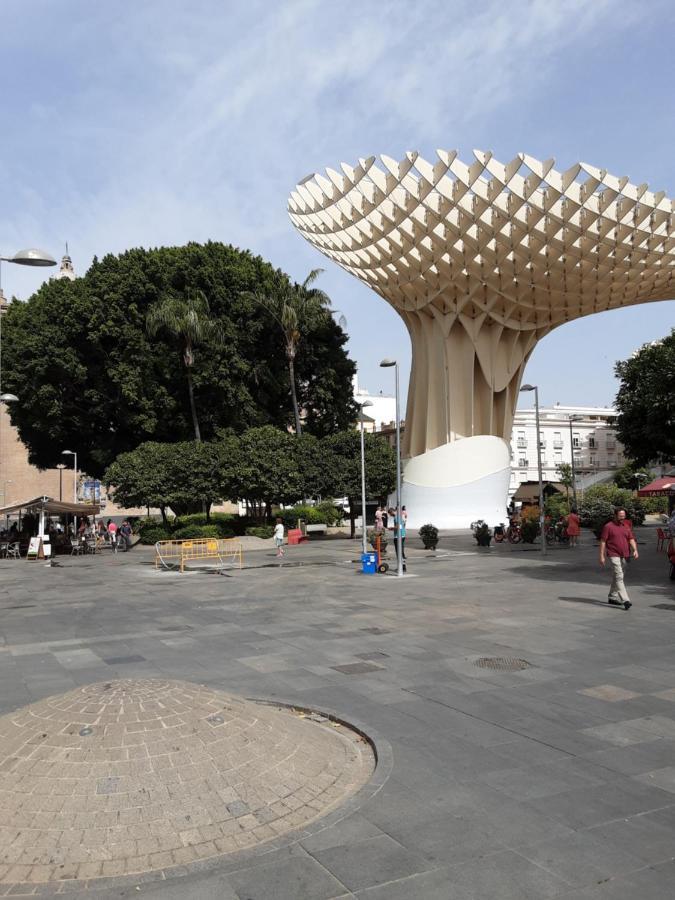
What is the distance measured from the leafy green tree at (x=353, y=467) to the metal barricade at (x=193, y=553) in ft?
36.5

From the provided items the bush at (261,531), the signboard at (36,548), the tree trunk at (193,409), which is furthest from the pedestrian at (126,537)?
the bush at (261,531)

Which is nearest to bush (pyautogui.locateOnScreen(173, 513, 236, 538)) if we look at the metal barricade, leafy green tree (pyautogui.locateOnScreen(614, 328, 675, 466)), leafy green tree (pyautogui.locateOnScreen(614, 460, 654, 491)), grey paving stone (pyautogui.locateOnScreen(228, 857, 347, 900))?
the metal barricade

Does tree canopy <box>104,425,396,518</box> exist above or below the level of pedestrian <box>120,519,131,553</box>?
Answer: above

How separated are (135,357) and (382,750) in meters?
35.9

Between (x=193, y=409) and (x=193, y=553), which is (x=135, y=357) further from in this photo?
(x=193, y=553)

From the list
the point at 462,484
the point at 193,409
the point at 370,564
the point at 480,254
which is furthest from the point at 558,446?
the point at 370,564

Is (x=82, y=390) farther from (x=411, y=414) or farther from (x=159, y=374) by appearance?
(x=411, y=414)

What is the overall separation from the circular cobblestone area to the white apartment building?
77.8 metres

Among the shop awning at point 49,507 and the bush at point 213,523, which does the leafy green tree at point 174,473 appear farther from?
the shop awning at point 49,507

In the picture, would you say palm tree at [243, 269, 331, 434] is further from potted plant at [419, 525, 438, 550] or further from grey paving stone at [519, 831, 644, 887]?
grey paving stone at [519, 831, 644, 887]

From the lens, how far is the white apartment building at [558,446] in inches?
3260

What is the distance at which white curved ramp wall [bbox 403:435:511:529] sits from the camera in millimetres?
43312

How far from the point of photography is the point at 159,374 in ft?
130

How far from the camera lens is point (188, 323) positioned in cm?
3731
